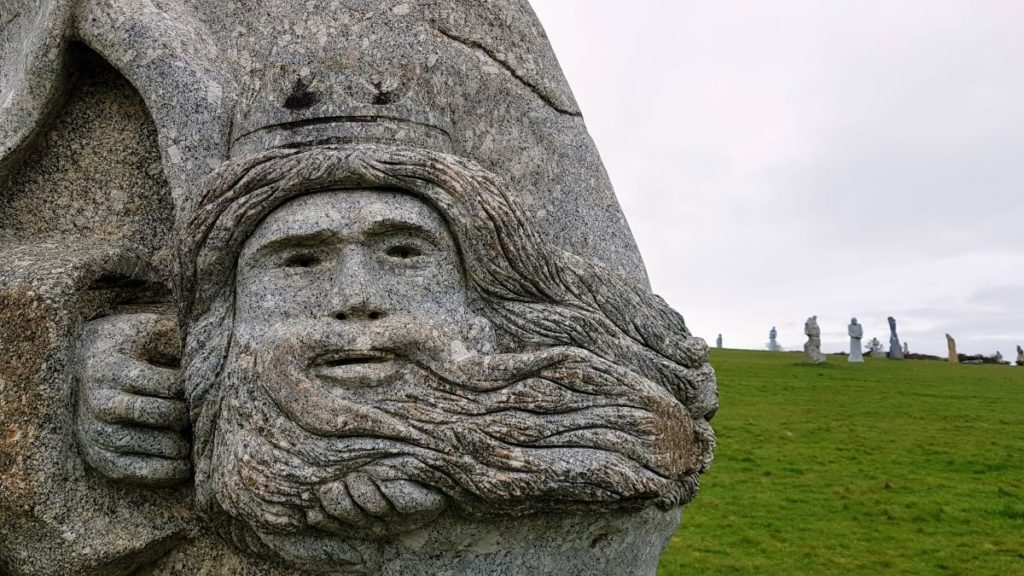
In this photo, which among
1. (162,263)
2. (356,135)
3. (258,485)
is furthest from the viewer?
(162,263)

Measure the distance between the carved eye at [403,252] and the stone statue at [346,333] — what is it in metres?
0.01

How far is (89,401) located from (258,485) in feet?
2.05

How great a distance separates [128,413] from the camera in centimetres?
247

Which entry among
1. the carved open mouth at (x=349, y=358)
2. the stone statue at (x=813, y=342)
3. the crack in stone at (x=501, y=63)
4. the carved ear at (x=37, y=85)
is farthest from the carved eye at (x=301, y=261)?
the stone statue at (x=813, y=342)

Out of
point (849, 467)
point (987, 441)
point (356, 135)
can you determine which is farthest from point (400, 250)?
point (987, 441)

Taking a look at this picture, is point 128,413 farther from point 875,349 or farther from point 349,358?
point 875,349

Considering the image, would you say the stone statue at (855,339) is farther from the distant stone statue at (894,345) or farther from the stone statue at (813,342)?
the distant stone statue at (894,345)

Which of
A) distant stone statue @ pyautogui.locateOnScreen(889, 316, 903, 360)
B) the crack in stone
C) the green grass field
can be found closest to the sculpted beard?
the crack in stone

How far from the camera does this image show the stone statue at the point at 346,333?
2271 mm

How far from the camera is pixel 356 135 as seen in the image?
8.41 ft

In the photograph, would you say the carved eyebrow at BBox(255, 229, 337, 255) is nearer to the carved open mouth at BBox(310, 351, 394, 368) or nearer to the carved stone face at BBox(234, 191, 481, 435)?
the carved stone face at BBox(234, 191, 481, 435)

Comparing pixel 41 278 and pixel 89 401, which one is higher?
pixel 41 278

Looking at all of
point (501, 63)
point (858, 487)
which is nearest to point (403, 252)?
point (501, 63)

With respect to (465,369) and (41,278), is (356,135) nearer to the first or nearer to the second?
(465,369)
